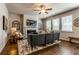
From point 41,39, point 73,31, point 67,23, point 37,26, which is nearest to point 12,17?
point 37,26

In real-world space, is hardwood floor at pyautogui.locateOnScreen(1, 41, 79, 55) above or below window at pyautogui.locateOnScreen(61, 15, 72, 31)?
below

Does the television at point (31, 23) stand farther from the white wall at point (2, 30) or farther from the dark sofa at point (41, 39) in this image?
the white wall at point (2, 30)

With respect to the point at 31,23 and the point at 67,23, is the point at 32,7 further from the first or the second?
the point at 67,23

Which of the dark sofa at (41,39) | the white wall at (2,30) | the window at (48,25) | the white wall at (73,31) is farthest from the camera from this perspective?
the dark sofa at (41,39)

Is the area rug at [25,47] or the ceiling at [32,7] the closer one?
the ceiling at [32,7]

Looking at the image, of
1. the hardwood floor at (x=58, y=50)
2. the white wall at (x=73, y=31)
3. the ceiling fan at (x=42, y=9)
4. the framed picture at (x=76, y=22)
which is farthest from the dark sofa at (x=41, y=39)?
the ceiling fan at (x=42, y=9)

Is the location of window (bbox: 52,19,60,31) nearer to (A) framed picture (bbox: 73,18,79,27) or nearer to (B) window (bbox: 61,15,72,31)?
(B) window (bbox: 61,15,72,31)

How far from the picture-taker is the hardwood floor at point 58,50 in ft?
8.98

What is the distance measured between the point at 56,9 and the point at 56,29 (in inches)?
24.6

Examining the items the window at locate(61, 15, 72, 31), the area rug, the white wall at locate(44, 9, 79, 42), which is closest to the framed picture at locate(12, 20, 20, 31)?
the area rug

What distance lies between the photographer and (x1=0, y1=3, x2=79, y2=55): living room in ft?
8.93

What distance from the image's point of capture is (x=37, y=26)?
114 inches

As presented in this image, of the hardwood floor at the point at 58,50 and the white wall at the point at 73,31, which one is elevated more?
the white wall at the point at 73,31
